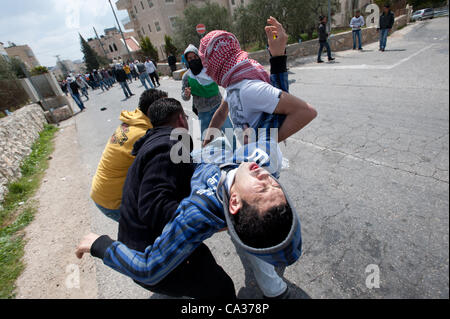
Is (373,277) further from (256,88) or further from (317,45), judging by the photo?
(317,45)

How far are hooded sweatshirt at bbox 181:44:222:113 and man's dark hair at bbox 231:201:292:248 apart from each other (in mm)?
2407

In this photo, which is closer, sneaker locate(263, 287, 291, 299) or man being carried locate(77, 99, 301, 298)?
man being carried locate(77, 99, 301, 298)

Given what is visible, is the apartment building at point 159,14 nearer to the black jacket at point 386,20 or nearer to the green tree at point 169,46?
the green tree at point 169,46

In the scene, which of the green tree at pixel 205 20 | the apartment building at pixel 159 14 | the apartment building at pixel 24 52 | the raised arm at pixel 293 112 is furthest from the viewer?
the apartment building at pixel 24 52

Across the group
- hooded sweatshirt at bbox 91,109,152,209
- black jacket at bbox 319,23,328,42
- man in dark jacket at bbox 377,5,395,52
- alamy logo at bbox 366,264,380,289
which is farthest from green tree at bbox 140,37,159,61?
alamy logo at bbox 366,264,380,289

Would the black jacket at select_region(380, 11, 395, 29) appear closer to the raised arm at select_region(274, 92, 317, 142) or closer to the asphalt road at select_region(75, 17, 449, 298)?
the asphalt road at select_region(75, 17, 449, 298)

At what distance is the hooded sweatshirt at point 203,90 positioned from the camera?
3.03 metres

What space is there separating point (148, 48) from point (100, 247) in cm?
3475

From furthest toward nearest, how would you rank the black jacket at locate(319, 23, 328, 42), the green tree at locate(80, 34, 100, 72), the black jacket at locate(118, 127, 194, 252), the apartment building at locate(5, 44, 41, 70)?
1. the green tree at locate(80, 34, 100, 72)
2. the apartment building at locate(5, 44, 41, 70)
3. the black jacket at locate(319, 23, 328, 42)
4. the black jacket at locate(118, 127, 194, 252)

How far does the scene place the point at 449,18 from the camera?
687mm

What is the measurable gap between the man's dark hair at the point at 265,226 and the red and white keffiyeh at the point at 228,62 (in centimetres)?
96

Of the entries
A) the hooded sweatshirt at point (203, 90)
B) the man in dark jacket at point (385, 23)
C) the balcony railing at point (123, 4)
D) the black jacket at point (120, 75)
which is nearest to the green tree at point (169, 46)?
the balcony railing at point (123, 4)

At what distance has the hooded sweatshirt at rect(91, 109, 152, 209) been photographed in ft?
6.02
